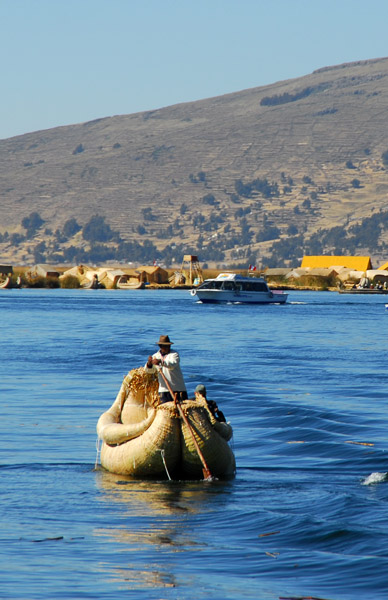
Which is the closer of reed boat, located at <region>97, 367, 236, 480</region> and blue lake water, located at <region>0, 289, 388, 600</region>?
blue lake water, located at <region>0, 289, 388, 600</region>

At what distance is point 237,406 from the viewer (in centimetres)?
3241

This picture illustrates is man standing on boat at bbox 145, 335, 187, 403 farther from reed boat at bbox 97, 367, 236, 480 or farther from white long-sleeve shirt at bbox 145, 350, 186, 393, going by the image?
reed boat at bbox 97, 367, 236, 480

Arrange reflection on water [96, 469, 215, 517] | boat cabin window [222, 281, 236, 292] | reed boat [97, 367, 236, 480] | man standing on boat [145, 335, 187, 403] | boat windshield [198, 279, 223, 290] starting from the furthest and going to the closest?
boat windshield [198, 279, 223, 290], boat cabin window [222, 281, 236, 292], man standing on boat [145, 335, 187, 403], reed boat [97, 367, 236, 480], reflection on water [96, 469, 215, 517]

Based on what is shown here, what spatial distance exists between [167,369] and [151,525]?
14.0 feet

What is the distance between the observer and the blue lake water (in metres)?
13.3

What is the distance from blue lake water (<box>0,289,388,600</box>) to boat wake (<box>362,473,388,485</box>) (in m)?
0.04

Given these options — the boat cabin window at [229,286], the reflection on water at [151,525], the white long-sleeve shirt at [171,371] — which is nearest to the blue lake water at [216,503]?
the reflection on water at [151,525]

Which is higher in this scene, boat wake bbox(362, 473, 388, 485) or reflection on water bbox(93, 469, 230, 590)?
reflection on water bbox(93, 469, 230, 590)

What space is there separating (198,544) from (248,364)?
32228mm

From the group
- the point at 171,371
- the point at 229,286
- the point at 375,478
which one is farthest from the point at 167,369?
the point at 229,286

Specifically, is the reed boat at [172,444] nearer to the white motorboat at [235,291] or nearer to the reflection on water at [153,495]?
the reflection on water at [153,495]

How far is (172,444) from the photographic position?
18781mm

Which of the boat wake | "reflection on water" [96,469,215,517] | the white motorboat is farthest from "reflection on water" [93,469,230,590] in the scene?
the white motorboat

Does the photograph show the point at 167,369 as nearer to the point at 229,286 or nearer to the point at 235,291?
the point at 235,291
